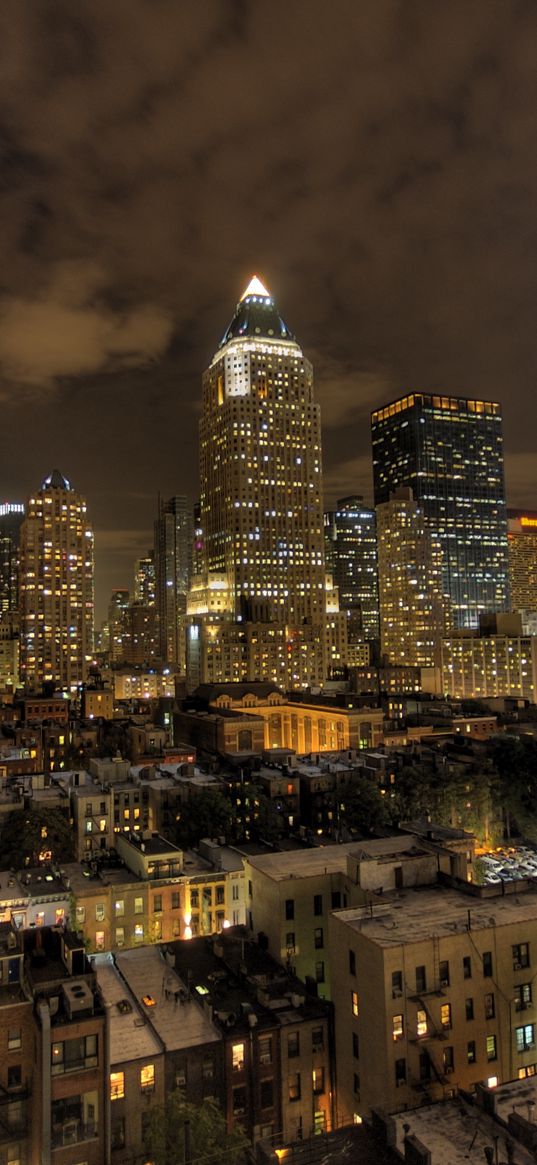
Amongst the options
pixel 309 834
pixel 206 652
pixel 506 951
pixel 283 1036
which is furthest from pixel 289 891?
pixel 206 652

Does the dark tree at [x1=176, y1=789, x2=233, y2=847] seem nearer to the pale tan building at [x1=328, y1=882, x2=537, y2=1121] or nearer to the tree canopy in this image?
the pale tan building at [x1=328, y1=882, x2=537, y2=1121]

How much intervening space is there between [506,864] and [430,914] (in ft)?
157

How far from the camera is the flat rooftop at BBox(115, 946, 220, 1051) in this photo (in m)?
40.8

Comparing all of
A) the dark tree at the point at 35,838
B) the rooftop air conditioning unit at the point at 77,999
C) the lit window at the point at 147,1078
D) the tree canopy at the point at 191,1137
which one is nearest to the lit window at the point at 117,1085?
the lit window at the point at 147,1078

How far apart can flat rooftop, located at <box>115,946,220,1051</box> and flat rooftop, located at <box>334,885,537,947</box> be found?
28.7 ft

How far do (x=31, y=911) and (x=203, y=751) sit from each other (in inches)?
3078

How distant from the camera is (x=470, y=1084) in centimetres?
3969

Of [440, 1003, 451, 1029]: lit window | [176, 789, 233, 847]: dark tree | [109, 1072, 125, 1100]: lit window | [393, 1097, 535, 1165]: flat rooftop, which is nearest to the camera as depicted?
[393, 1097, 535, 1165]: flat rooftop

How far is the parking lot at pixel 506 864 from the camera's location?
81062mm

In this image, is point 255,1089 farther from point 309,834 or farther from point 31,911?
point 309,834

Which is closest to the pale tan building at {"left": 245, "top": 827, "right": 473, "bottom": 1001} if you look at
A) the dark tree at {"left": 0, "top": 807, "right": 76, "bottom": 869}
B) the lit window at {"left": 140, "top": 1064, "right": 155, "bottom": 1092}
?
the lit window at {"left": 140, "top": 1064, "right": 155, "bottom": 1092}

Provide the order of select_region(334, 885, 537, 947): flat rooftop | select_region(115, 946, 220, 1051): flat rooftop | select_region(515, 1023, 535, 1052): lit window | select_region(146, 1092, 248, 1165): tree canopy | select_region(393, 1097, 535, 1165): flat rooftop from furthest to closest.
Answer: select_region(515, 1023, 535, 1052): lit window → select_region(334, 885, 537, 947): flat rooftop → select_region(115, 946, 220, 1051): flat rooftop → select_region(146, 1092, 248, 1165): tree canopy → select_region(393, 1097, 535, 1165): flat rooftop

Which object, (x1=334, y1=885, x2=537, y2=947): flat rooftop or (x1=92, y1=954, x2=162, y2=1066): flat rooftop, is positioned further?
(x1=334, y1=885, x2=537, y2=947): flat rooftop

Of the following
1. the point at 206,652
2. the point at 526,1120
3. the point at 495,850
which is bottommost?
the point at 495,850
